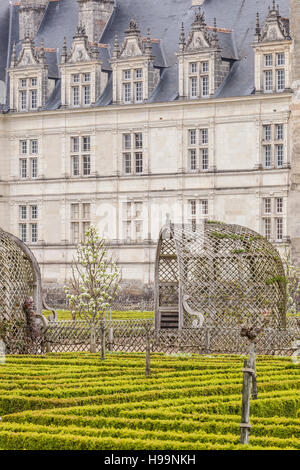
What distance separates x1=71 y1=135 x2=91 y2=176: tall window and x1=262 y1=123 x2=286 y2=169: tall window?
8.69m

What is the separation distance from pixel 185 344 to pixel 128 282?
26.9 metres

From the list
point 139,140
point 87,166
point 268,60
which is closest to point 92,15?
point 139,140

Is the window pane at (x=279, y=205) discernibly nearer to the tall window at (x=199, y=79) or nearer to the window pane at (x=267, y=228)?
the window pane at (x=267, y=228)

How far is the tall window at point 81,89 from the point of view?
6269cm

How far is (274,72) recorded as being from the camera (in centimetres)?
5681

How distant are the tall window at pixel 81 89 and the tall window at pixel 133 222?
5022 millimetres

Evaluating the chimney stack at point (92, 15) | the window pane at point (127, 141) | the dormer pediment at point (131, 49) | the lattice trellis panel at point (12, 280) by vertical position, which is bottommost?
the lattice trellis panel at point (12, 280)

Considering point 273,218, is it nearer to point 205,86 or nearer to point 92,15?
point 205,86

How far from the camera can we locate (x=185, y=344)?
110ft

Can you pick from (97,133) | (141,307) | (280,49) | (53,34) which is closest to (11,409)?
(141,307)

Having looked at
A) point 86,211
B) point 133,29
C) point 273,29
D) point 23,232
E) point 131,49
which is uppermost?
point 133,29

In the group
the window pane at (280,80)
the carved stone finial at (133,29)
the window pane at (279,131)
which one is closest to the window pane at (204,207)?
the window pane at (279,131)

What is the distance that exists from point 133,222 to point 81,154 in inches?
160

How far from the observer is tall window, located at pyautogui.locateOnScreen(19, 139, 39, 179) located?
64062 millimetres
